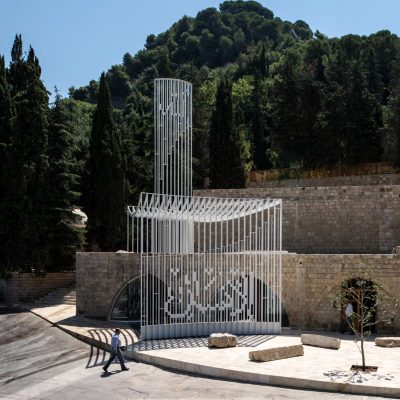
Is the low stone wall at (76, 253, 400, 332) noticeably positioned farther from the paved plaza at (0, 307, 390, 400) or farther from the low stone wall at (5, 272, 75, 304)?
the low stone wall at (5, 272, 75, 304)

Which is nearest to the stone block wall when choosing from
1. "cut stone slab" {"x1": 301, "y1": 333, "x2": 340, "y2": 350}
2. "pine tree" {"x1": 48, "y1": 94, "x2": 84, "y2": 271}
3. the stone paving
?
the stone paving

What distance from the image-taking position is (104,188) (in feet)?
94.4

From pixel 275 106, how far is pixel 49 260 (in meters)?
19.8

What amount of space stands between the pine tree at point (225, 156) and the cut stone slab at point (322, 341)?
57.5ft

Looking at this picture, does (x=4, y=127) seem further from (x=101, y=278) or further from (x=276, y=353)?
(x=276, y=353)

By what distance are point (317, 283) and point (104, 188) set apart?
12732mm

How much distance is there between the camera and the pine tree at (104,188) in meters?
28.7

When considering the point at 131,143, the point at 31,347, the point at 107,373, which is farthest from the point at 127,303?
the point at 131,143

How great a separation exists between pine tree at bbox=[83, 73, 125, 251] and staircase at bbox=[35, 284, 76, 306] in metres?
3.17

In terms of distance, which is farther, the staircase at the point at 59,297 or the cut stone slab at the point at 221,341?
the staircase at the point at 59,297

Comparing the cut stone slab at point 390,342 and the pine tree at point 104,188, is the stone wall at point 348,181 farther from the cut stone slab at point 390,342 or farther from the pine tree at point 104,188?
the cut stone slab at point 390,342

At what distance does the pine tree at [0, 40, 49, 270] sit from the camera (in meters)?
25.8

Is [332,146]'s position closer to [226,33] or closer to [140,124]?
[140,124]

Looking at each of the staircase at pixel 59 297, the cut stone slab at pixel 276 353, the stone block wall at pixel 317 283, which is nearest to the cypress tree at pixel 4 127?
the staircase at pixel 59 297
